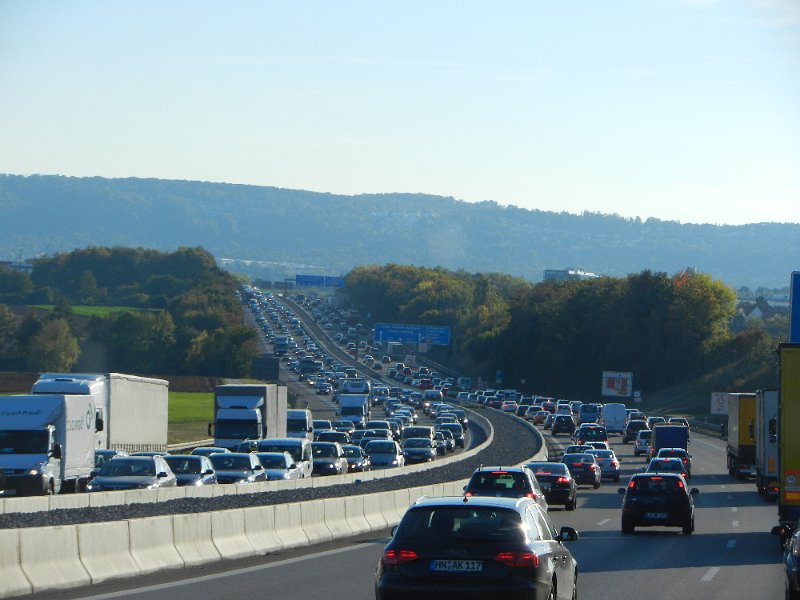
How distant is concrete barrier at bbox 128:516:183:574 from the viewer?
60.1ft

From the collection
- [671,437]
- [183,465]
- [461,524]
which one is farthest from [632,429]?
[461,524]

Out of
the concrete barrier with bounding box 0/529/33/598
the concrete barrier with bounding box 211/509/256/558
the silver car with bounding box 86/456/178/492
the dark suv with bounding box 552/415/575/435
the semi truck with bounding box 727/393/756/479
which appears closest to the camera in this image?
the concrete barrier with bounding box 0/529/33/598

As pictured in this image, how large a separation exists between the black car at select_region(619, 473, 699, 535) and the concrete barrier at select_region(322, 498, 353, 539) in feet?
19.1

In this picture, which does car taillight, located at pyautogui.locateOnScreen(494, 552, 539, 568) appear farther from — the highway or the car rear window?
the car rear window

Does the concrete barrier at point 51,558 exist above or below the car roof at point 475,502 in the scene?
below

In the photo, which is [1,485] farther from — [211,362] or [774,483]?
[211,362]

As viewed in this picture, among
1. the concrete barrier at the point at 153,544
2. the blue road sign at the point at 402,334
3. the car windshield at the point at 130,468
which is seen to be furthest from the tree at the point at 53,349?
the concrete barrier at the point at 153,544

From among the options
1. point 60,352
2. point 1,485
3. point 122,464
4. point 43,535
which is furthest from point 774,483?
point 60,352

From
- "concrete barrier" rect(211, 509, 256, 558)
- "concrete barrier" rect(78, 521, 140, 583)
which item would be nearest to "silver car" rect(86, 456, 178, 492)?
"concrete barrier" rect(211, 509, 256, 558)

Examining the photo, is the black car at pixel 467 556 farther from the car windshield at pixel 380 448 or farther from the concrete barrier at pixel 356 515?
the car windshield at pixel 380 448

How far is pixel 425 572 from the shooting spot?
1234cm

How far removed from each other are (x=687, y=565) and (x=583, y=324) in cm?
12566

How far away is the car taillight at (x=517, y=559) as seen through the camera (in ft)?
40.3

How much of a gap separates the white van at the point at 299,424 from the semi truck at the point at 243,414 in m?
6.64
